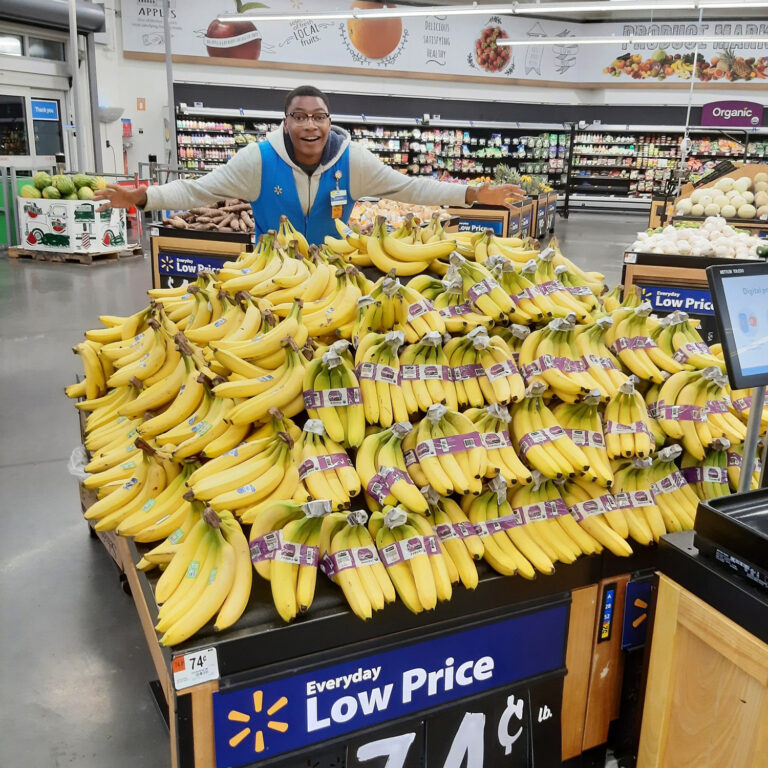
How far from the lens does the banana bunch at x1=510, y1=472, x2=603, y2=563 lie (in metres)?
1.83

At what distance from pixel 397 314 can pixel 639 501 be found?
0.85 meters

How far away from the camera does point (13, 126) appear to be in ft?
42.3

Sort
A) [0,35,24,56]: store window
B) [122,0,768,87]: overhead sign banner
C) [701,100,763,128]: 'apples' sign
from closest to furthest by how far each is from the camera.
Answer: [0,35,24,56]: store window → [701,100,763,128]: 'apples' sign → [122,0,768,87]: overhead sign banner

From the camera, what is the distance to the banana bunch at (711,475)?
2047 millimetres

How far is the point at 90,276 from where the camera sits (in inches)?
374

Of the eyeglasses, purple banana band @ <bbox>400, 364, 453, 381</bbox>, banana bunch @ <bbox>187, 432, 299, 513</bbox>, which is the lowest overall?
banana bunch @ <bbox>187, 432, 299, 513</bbox>

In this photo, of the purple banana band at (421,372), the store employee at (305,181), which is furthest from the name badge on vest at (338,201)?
the purple banana band at (421,372)

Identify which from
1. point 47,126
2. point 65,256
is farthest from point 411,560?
point 47,126

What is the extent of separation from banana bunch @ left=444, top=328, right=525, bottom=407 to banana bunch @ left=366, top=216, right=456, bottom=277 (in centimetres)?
51

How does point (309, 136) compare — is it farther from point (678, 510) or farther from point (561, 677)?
point (561, 677)

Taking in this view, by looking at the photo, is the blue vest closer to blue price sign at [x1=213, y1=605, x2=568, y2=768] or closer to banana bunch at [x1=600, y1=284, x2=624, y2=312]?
banana bunch at [x1=600, y1=284, x2=624, y2=312]

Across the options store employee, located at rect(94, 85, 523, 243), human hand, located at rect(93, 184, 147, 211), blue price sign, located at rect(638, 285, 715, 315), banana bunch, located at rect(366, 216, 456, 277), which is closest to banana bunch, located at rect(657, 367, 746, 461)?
banana bunch, located at rect(366, 216, 456, 277)

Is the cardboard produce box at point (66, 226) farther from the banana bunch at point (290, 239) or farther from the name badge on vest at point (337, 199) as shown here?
the banana bunch at point (290, 239)

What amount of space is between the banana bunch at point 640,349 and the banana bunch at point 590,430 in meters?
0.29
